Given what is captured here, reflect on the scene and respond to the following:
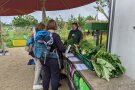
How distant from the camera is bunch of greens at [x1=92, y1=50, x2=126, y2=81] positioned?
2.17 metres

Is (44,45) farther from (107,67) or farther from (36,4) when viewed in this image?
(36,4)

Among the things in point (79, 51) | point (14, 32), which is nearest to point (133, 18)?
point (79, 51)

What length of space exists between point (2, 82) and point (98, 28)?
2958 millimetres

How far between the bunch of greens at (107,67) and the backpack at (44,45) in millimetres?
940

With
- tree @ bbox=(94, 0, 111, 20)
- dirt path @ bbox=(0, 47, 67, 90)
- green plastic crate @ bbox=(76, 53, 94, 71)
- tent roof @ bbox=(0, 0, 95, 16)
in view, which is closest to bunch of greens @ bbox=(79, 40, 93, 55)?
green plastic crate @ bbox=(76, 53, 94, 71)

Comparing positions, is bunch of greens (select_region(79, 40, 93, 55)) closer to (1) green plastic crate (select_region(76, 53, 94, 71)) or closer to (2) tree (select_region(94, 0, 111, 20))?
(1) green plastic crate (select_region(76, 53, 94, 71))

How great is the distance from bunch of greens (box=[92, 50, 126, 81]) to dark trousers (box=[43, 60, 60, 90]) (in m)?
Result: 1.00

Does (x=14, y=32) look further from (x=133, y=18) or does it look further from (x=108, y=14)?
(x=133, y=18)

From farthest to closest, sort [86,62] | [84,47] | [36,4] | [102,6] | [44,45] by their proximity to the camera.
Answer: [36,4], [102,6], [84,47], [44,45], [86,62]

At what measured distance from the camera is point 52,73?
3289 millimetres

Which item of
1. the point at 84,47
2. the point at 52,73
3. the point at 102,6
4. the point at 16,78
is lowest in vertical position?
the point at 16,78

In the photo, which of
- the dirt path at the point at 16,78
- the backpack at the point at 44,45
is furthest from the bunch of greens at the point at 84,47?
the dirt path at the point at 16,78

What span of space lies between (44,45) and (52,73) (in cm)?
56

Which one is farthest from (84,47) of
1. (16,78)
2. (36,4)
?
(36,4)
